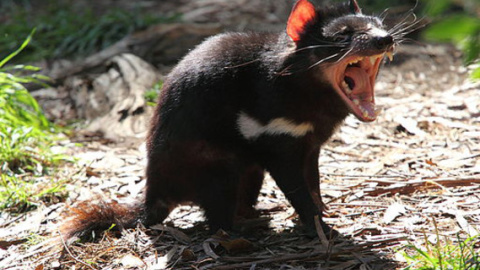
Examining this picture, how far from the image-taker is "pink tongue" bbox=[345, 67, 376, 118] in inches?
118

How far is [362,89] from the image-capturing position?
9.94ft

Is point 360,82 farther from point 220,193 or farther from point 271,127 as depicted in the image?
point 220,193

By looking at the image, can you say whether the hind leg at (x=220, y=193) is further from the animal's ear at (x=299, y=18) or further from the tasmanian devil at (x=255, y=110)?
the animal's ear at (x=299, y=18)

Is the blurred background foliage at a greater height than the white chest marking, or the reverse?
the white chest marking

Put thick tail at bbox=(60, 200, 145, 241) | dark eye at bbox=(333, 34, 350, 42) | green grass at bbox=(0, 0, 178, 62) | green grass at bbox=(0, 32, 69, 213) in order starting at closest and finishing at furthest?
dark eye at bbox=(333, 34, 350, 42) < thick tail at bbox=(60, 200, 145, 241) < green grass at bbox=(0, 32, 69, 213) < green grass at bbox=(0, 0, 178, 62)

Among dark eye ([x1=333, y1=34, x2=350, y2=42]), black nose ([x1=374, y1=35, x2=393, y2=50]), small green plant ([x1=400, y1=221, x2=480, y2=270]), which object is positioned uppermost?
black nose ([x1=374, y1=35, x2=393, y2=50])

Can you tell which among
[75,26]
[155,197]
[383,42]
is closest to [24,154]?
[155,197]

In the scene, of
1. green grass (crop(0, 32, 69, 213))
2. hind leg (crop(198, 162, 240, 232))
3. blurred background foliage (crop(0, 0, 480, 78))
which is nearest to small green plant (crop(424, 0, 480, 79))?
hind leg (crop(198, 162, 240, 232))

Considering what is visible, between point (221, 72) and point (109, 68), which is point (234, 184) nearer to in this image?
point (221, 72)

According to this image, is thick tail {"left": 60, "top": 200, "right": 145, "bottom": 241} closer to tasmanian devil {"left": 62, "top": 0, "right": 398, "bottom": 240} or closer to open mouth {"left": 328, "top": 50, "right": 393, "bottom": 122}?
tasmanian devil {"left": 62, "top": 0, "right": 398, "bottom": 240}

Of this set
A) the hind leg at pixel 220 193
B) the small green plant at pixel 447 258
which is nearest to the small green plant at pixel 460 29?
the small green plant at pixel 447 258

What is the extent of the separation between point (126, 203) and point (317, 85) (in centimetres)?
131

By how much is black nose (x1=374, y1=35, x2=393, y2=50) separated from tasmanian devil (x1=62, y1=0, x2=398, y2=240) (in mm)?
47

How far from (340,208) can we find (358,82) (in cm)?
78
